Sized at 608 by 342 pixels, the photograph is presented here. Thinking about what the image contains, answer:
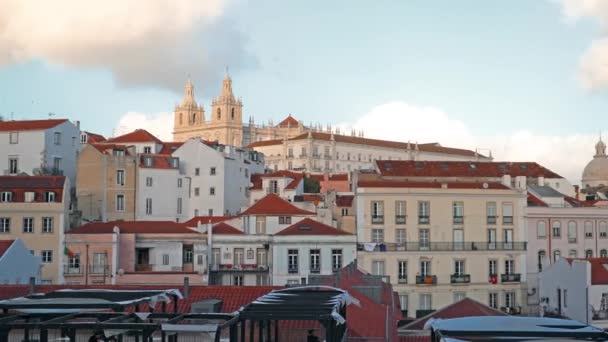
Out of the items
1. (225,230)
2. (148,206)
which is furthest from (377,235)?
(148,206)

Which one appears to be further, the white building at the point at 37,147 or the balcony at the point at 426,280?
the white building at the point at 37,147

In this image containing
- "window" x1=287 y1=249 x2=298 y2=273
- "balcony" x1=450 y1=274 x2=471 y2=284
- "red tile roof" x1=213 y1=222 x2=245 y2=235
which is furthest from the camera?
"red tile roof" x1=213 y1=222 x2=245 y2=235

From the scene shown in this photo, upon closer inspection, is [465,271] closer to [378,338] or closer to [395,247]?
[395,247]

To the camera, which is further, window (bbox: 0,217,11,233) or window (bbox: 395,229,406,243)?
window (bbox: 395,229,406,243)

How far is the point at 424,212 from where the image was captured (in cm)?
6241

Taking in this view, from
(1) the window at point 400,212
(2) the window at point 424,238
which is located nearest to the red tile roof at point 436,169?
(1) the window at point 400,212

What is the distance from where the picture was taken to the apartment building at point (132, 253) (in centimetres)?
5744

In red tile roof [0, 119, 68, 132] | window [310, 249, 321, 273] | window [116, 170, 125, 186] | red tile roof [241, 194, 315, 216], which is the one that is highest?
red tile roof [0, 119, 68, 132]

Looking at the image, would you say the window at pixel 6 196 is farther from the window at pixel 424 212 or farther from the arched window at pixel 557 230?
the arched window at pixel 557 230

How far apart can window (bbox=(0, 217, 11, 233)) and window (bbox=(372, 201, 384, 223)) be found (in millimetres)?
21744

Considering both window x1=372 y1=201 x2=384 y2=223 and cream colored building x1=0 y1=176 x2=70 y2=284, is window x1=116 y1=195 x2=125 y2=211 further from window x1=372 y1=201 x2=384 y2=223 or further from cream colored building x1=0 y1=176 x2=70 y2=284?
window x1=372 y1=201 x2=384 y2=223

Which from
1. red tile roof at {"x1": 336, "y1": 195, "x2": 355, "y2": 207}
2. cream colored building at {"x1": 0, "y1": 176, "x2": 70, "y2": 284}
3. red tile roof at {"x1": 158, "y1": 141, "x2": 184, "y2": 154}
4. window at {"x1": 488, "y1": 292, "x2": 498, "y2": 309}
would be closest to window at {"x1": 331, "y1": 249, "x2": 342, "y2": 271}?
red tile roof at {"x1": 336, "y1": 195, "x2": 355, "y2": 207}

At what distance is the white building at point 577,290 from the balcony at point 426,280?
21.0 feet

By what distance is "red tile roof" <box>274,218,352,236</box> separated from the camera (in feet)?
196
